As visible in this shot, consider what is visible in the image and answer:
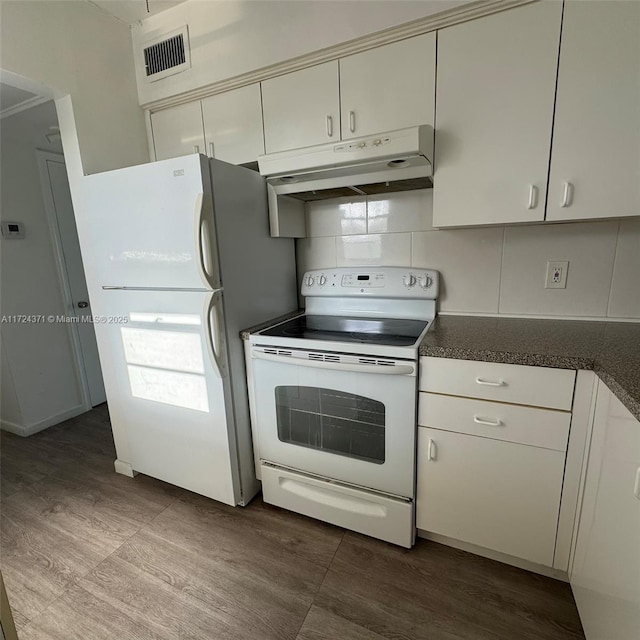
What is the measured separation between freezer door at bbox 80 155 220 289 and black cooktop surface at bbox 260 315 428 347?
45 centimetres

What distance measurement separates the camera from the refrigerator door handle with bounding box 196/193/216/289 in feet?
4.51

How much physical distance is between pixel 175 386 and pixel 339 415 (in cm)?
84

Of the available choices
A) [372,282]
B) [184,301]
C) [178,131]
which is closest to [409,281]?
[372,282]

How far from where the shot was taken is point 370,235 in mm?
1938

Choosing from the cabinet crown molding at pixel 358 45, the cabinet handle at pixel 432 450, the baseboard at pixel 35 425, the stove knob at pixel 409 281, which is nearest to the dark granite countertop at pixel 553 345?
the stove knob at pixel 409 281

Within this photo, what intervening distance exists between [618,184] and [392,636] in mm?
1781

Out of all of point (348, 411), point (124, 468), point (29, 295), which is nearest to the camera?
point (348, 411)

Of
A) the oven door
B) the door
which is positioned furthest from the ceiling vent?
the oven door

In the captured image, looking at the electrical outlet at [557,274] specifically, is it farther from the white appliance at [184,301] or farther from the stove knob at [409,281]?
the white appliance at [184,301]

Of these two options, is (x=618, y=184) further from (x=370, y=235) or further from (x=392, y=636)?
(x=392, y=636)

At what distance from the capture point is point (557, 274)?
1597 mm

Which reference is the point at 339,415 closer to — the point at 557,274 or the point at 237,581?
the point at 237,581

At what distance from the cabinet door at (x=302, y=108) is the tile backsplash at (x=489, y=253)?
43 cm

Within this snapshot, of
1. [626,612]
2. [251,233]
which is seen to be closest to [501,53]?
[251,233]
